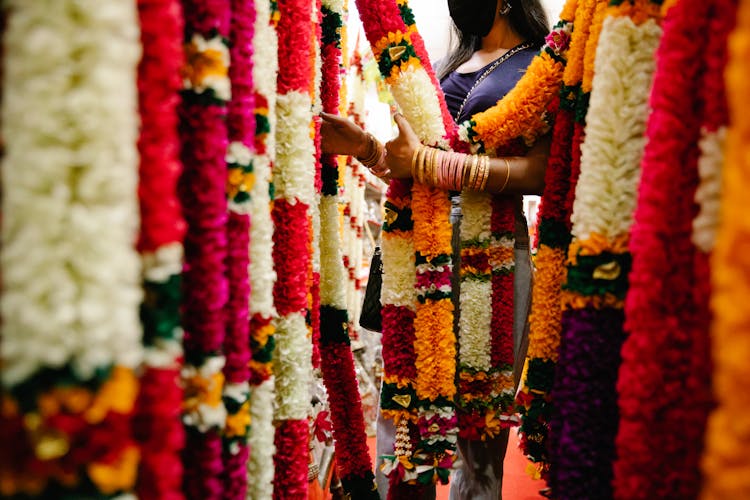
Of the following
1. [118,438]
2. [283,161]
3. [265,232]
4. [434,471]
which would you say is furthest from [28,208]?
[434,471]

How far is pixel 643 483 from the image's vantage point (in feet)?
1.10

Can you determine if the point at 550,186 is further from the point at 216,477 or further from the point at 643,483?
the point at 216,477

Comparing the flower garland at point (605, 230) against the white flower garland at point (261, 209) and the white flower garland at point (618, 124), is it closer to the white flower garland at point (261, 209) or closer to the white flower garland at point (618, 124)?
the white flower garland at point (618, 124)

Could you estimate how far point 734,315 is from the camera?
0.23 m

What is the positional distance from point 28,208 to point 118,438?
0.12 m

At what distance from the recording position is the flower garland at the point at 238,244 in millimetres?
382

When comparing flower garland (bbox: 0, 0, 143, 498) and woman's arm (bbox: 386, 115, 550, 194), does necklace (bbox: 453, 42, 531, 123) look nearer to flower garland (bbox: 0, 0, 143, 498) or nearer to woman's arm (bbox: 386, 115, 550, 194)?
woman's arm (bbox: 386, 115, 550, 194)

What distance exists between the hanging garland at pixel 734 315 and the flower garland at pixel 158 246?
11.9 inches

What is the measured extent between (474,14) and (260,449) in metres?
0.90

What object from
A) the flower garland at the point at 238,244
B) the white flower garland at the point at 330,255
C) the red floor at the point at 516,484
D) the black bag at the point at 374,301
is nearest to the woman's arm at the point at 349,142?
the white flower garland at the point at 330,255

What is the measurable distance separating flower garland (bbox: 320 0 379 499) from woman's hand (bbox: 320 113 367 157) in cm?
2

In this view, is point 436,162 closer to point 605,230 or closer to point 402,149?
point 402,149

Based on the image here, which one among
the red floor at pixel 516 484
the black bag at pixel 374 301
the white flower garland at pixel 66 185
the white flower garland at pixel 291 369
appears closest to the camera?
the white flower garland at pixel 66 185

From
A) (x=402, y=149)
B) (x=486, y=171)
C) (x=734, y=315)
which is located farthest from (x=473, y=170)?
(x=734, y=315)
